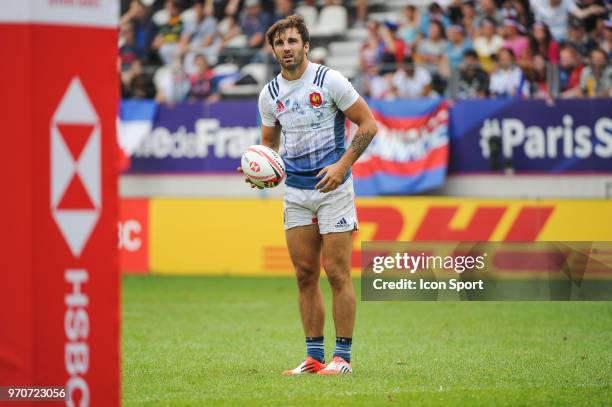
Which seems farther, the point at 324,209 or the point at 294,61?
the point at 324,209

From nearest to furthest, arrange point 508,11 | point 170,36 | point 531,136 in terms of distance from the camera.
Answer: point 531,136, point 508,11, point 170,36

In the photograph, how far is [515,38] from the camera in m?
19.2

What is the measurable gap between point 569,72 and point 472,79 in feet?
5.05

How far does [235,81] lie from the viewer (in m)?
20.2

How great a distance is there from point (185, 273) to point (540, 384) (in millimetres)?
11343

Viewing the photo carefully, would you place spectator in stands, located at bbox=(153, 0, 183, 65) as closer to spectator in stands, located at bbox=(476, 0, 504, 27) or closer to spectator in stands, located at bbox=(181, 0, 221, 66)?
spectator in stands, located at bbox=(181, 0, 221, 66)

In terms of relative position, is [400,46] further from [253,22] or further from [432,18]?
[253,22]

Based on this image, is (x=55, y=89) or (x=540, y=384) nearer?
(x=55, y=89)

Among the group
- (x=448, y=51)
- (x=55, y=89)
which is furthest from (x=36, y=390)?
(x=448, y=51)

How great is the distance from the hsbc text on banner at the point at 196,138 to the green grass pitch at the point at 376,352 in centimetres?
407

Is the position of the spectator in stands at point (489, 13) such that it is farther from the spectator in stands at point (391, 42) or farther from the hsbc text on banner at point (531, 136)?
the hsbc text on banner at point (531, 136)

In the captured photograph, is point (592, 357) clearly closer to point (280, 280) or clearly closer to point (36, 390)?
point (36, 390)

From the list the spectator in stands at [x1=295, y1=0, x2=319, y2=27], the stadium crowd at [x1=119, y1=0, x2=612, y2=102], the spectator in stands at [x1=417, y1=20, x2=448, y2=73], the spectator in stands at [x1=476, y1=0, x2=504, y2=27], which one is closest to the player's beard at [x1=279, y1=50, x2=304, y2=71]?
the stadium crowd at [x1=119, y1=0, x2=612, y2=102]

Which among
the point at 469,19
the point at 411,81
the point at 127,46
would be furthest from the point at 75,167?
the point at 127,46
